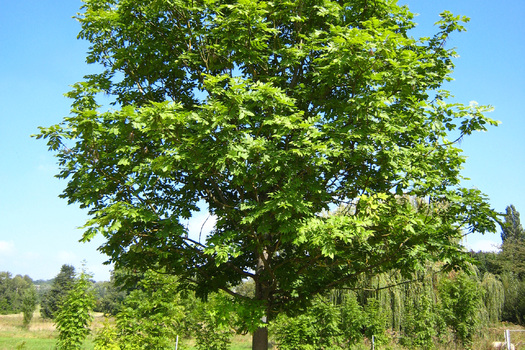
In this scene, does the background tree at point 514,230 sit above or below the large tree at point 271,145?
above

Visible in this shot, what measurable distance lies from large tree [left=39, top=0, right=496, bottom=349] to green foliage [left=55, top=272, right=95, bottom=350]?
5.92 meters

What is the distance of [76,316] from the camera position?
42.0 ft

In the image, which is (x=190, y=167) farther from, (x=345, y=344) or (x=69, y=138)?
(x=345, y=344)

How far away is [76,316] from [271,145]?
384 inches

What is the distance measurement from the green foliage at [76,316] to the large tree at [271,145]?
5.92m

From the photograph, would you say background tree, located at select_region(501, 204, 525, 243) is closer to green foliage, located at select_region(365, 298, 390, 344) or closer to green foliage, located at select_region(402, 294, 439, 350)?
green foliage, located at select_region(402, 294, 439, 350)

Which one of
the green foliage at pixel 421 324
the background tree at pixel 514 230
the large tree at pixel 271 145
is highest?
the background tree at pixel 514 230

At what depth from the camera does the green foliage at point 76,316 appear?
12516 mm

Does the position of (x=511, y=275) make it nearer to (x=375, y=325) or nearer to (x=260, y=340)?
(x=375, y=325)

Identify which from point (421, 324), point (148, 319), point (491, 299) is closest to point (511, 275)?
point (491, 299)

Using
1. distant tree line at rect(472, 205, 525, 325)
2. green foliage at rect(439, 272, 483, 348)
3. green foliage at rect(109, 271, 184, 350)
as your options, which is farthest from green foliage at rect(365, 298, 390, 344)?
distant tree line at rect(472, 205, 525, 325)

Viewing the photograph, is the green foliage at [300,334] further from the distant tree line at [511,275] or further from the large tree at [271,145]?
the distant tree line at [511,275]

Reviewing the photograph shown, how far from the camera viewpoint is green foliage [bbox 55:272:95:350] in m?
12.5

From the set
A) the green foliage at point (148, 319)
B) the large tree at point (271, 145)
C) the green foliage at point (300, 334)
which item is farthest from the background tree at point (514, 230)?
the large tree at point (271, 145)
